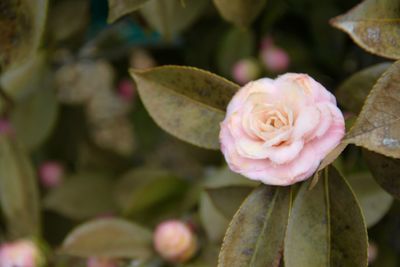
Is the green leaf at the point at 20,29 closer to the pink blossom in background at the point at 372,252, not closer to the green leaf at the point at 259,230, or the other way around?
the green leaf at the point at 259,230

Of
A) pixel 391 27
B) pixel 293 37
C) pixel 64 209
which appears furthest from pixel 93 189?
pixel 391 27

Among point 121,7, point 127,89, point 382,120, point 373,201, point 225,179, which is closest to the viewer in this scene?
point 382,120

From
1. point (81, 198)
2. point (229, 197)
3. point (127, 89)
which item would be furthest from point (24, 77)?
point (229, 197)

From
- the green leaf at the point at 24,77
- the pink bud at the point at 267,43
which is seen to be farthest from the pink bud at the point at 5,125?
the pink bud at the point at 267,43

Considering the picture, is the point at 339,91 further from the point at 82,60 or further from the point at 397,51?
the point at 82,60

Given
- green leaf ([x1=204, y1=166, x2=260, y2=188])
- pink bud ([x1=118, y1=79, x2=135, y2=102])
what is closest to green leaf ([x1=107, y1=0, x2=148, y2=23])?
green leaf ([x1=204, y1=166, x2=260, y2=188])

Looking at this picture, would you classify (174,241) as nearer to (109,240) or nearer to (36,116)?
(109,240)
